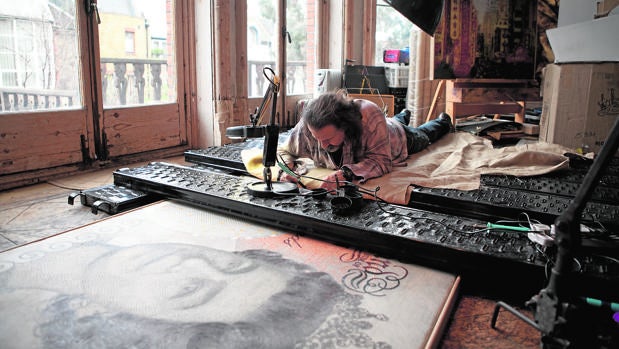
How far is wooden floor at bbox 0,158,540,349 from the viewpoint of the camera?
3.94ft

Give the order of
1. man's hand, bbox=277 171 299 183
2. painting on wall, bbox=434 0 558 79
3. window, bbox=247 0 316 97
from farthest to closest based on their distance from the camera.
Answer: window, bbox=247 0 316 97 → painting on wall, bbox=434 0 558 79 → man's hand, bbox=277 171 299 183

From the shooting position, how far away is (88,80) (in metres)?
3.05

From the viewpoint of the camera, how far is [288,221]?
1.84 meters

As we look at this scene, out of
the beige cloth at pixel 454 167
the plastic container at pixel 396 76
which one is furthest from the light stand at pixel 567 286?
the plastic container at pixel 396 76

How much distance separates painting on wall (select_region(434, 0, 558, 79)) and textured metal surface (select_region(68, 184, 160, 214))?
2653 mm

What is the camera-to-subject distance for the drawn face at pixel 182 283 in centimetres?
130

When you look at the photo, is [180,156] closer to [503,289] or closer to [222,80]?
[222,80]

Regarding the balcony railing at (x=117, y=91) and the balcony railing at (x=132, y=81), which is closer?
the balcony railing at (x=117, y=91)

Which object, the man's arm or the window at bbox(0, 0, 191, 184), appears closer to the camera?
the man's arm

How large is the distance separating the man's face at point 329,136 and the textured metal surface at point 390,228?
12.9 inches

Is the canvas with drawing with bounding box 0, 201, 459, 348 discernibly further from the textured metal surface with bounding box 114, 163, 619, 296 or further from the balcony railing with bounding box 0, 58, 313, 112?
the balcony railing with bounding box 0, 58, 313, 112

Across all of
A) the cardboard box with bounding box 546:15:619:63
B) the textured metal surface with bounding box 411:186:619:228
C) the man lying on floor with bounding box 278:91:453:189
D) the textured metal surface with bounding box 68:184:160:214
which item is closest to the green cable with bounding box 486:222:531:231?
the textured metal surface with bounding box 411:186:619:228

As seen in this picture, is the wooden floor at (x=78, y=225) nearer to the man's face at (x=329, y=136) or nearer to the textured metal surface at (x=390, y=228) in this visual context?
the textured metal surface at (x=390, y=228)

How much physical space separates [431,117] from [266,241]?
315cm
